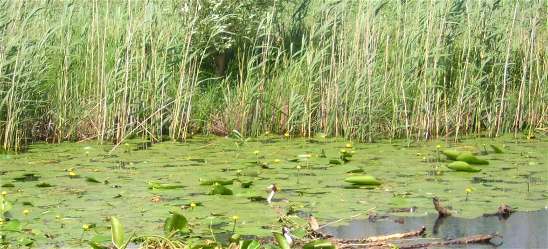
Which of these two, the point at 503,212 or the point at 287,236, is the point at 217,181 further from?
the point at 503,212

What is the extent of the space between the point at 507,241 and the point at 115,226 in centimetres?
230

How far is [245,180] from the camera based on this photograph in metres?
7.05

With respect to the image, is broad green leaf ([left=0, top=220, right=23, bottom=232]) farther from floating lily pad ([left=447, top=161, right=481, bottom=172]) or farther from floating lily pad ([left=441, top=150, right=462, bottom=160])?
floating lily pad ([left=441, top=150, right=462, bottom=160])

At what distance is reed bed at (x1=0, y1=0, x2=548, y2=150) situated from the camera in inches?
352

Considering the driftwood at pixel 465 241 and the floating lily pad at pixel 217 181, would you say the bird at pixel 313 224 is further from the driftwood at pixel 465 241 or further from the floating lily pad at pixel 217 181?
the floating lily pad at pixel 217 181

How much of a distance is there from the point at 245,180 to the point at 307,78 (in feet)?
8.16

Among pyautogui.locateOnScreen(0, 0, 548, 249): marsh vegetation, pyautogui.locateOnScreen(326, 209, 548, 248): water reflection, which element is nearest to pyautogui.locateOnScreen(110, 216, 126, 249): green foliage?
pyautogui.locateOnScreen(326, 209, 548, 248): water reflection

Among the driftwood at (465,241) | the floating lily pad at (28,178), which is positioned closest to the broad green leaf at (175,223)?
the driftwood at (465,241)

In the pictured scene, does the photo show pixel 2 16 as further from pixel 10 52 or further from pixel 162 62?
pixel 162 62

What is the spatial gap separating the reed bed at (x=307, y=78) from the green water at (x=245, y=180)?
1.03ft

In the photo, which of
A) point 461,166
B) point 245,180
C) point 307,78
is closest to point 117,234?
point 245,180

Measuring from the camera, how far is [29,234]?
18.3ft

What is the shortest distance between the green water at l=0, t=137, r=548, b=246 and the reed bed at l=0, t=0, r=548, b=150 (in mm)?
313

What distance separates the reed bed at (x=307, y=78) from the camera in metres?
8.95
